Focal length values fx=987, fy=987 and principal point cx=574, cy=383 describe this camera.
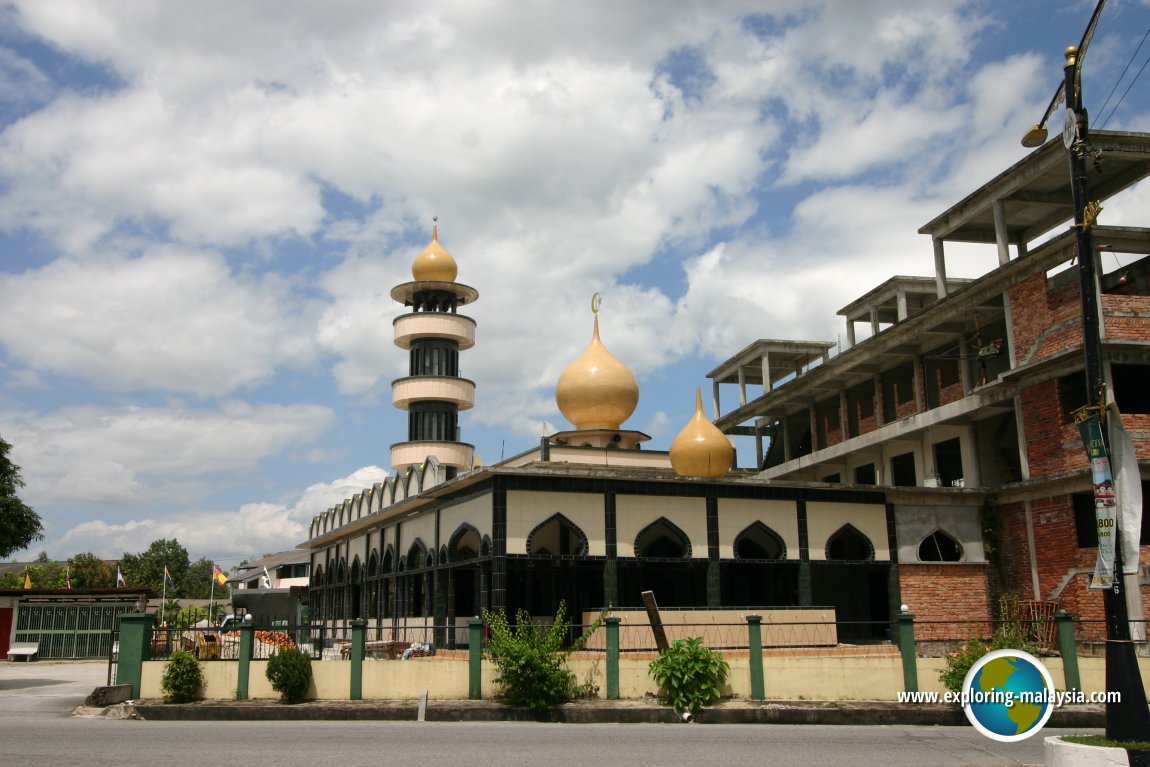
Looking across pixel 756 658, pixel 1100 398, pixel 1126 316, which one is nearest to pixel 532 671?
pixel 756 658

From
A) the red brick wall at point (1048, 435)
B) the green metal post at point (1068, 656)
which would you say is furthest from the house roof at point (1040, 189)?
the green metal post at point (1068, 656)

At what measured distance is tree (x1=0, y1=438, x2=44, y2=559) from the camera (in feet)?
87.4

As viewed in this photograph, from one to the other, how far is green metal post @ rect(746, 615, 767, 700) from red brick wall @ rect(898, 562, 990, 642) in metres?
11.3

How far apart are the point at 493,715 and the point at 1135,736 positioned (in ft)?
33.0

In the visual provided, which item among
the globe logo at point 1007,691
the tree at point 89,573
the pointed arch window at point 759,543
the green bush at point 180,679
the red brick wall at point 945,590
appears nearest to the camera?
the globe logo at point 1007,691

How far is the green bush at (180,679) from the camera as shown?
17.5 m

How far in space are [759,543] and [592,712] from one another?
1347 centimetres

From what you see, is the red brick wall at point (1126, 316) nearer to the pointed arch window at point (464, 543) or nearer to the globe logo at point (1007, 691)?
the globe logo at point (1007, 691)

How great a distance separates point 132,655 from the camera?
17984mm

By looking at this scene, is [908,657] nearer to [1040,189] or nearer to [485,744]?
[485,744]

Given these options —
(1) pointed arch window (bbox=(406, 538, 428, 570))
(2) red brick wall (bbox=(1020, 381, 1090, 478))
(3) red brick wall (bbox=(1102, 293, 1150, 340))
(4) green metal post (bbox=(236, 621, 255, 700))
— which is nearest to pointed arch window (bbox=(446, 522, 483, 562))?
(1) pointed arch window (bbox=(406, 538, 428, 570))

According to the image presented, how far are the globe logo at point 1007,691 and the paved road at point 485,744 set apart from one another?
408mm

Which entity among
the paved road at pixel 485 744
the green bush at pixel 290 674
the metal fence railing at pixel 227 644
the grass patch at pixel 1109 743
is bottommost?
the paved road at pixel 485 744

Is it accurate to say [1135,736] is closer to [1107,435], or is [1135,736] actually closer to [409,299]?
[1107,435]
